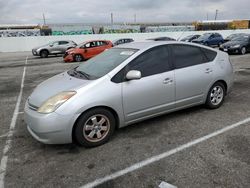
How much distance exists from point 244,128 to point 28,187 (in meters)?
3.54

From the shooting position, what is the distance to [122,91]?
400 centimetres

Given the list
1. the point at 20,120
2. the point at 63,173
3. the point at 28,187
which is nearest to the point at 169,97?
the point at 63,173

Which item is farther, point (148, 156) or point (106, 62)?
point (106, 62)

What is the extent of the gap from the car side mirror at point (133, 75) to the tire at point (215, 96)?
6.45 feet

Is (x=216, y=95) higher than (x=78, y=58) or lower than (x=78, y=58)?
higher

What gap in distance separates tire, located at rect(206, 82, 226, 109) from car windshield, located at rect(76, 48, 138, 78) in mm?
1935

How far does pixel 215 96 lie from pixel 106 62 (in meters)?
2.47

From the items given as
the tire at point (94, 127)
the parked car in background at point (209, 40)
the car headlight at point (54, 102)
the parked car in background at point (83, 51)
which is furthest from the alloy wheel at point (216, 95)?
the parked car in background at point (209, 40)

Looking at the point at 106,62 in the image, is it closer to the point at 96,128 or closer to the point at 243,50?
the point at 96,128

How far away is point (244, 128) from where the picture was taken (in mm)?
4410

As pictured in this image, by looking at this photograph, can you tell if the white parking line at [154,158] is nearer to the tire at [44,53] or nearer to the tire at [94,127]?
the tire at [94,127]

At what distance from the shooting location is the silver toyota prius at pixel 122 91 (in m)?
3.66

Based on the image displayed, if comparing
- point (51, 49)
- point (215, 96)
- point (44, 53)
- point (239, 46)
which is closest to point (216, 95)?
point (215, 96)

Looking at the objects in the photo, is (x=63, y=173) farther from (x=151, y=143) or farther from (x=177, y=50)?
(x=177, y=50)
